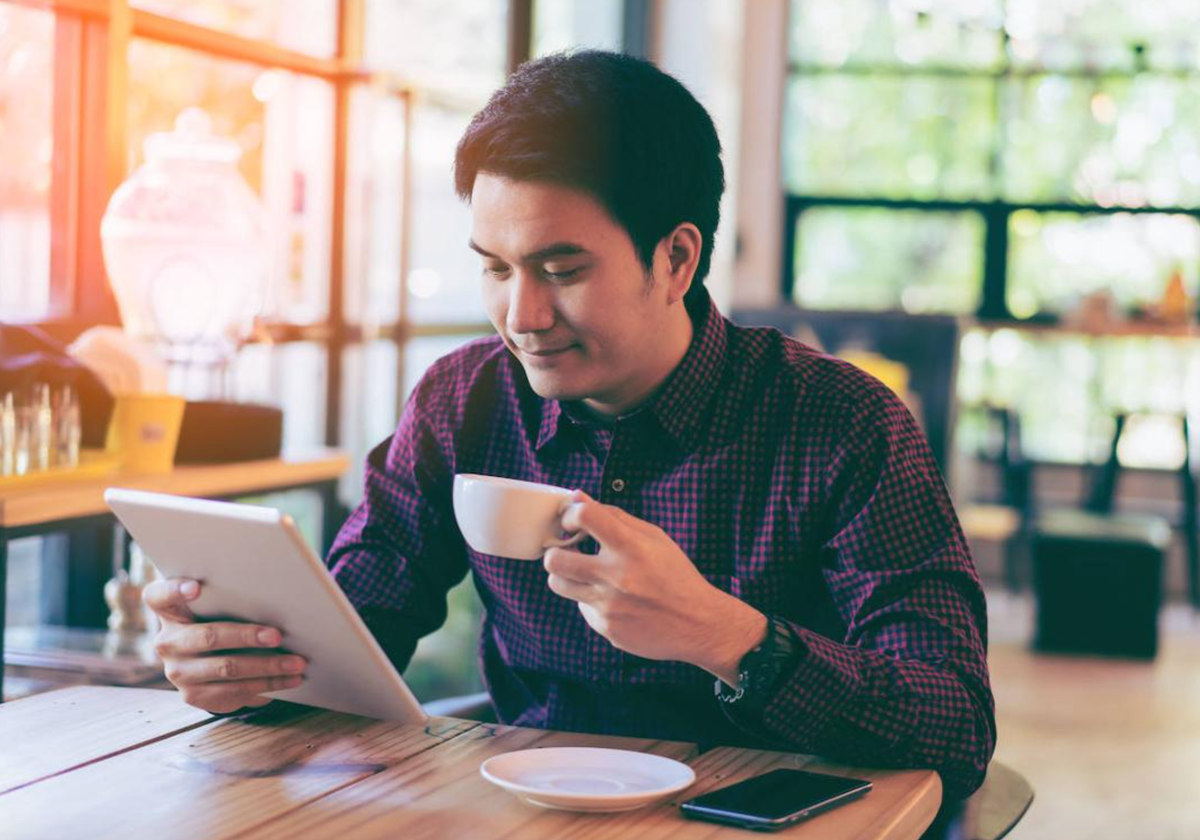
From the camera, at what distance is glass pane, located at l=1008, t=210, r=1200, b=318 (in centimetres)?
659

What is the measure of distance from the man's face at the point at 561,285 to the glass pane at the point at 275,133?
149 centimetres

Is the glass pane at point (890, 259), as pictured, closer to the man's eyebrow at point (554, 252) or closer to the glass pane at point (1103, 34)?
the glass pane at point (1103, 34)

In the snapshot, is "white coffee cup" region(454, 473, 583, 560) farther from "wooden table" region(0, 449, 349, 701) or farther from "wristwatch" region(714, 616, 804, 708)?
"wooden table" region(0, 449, 349, 701)

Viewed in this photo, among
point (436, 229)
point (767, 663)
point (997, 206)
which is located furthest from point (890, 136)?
point (767, 663)

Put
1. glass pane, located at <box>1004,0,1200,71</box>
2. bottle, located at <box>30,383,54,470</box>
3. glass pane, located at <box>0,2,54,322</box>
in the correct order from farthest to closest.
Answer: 1. glass pane, located at <box>1004,0,1200,71</box>
2. glass pane, located at <box>0,2,54,322</box>
3. bottle, located at <box>30,383,54,470</box>

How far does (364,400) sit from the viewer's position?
349 centimetres

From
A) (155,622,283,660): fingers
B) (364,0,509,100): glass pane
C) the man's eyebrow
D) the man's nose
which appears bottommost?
(155,622,283,660): fingers

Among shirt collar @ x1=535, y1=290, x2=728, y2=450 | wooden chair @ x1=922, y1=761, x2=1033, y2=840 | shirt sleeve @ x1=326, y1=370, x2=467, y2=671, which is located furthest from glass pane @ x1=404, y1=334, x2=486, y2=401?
wooden chair @ x1=922, y1=761, x2=1033, y2=840

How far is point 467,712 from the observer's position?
165 cm

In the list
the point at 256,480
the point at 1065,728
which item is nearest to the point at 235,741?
the point at 256,480

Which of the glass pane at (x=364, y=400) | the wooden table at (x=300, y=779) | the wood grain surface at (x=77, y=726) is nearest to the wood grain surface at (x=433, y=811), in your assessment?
the wooden table at (x=300, y=779)

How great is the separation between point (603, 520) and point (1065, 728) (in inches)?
135

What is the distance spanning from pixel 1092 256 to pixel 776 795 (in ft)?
19.5

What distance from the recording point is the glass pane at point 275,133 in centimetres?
280
